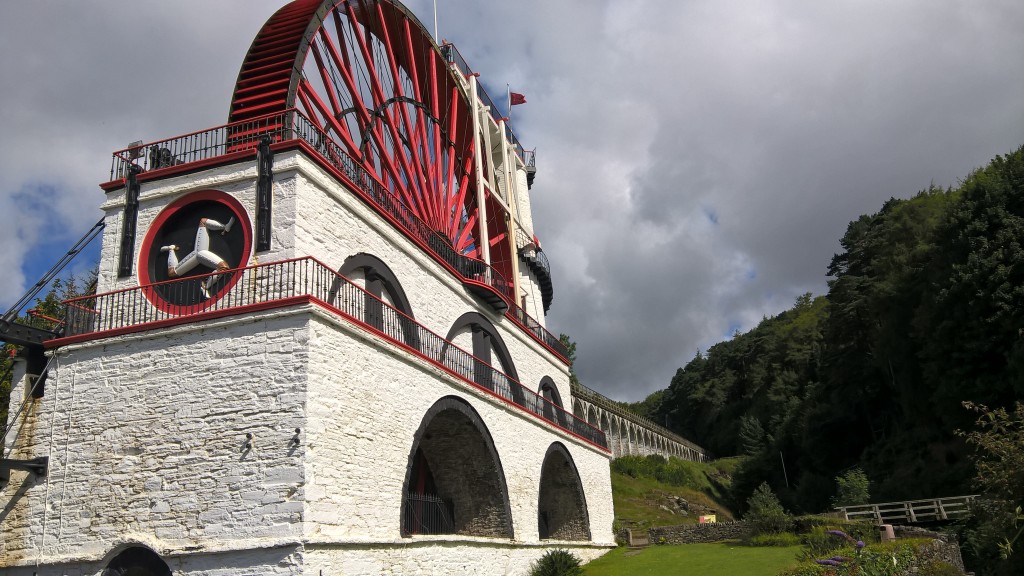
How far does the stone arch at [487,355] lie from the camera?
1869 cm

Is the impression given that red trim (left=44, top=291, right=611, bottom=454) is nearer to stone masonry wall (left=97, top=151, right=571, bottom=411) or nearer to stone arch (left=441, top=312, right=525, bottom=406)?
stone masonry wall (left=97, top=151, right=571, bottom=411)

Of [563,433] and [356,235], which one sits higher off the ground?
[356,235]

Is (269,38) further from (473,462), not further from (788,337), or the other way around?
(788,337)

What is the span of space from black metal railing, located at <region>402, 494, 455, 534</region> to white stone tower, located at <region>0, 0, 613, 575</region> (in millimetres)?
65

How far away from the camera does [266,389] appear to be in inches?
464

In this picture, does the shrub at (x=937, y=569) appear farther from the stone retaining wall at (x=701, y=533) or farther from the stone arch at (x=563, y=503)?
the stone arch at (x=563, y=503)

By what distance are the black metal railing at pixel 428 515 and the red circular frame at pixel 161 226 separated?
18.5 feet

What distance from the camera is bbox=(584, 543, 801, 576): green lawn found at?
739 inches

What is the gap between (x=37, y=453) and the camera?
12844 mm

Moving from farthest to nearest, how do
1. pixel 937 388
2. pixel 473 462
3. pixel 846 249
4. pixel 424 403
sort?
pixel 846 249, pixel 937 388, pixel 473 462, pixel 424 403

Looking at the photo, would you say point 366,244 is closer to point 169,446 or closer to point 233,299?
point 233,299

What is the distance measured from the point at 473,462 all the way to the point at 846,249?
49594 mm

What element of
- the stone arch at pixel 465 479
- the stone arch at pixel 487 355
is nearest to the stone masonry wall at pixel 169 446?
the stone arch at pixel 487 355

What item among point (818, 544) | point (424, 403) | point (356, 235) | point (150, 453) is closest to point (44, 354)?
point (150, 453)
